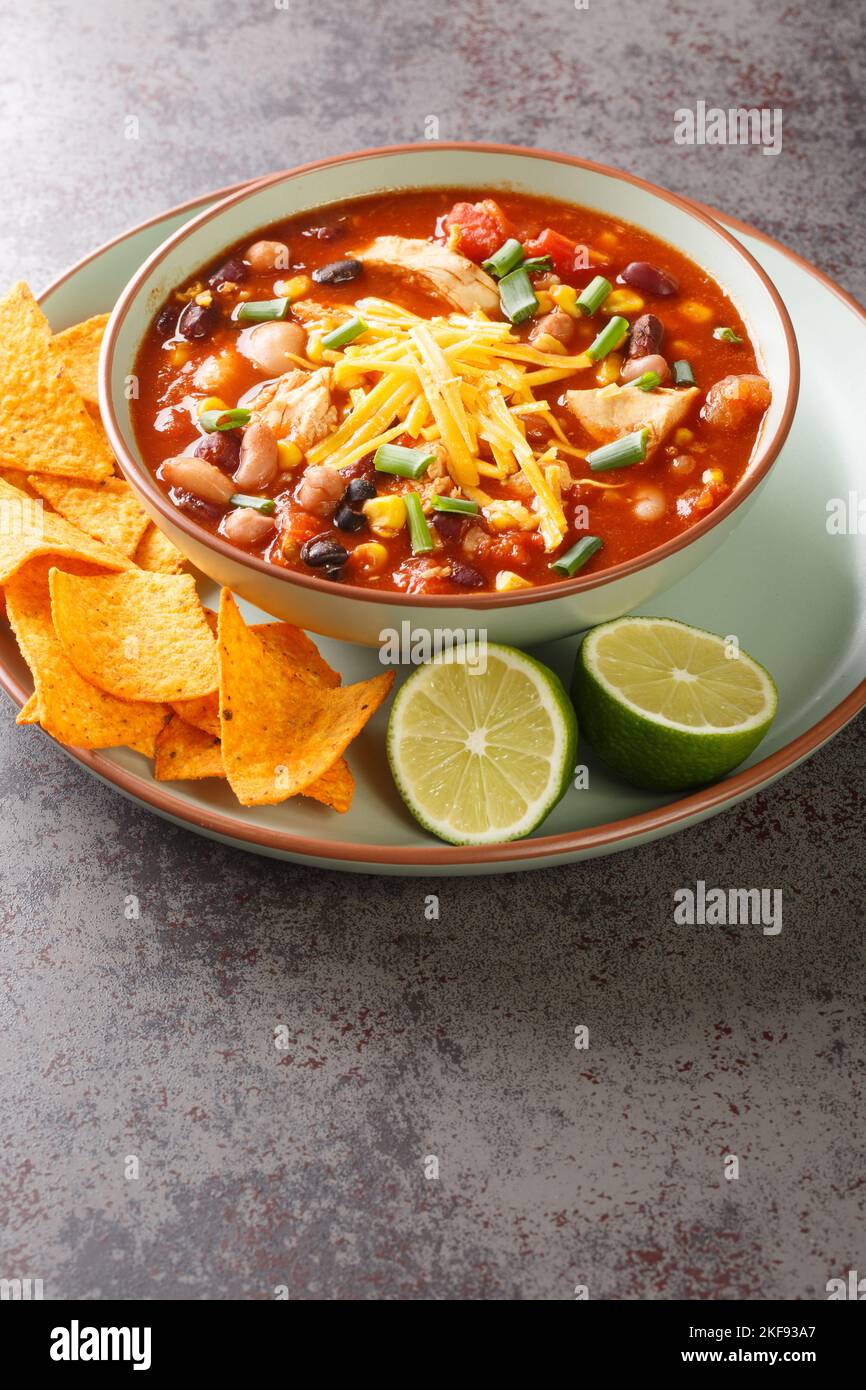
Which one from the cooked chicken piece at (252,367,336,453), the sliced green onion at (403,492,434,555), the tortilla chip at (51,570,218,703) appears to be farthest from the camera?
the cooked chicken piece at (252,367,336,453)

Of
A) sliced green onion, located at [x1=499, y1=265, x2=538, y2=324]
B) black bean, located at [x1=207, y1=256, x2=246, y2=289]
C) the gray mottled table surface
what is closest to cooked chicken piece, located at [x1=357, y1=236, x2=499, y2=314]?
sliced green onion, located at [x1=499, y1=265, x2=538, y2=324]

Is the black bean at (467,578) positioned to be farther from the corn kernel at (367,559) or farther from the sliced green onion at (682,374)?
the sliced green onion at (682,374)

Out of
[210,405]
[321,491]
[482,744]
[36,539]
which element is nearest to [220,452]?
[210,405]

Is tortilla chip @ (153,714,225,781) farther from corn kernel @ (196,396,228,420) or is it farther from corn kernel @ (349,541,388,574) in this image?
corn kernel @ (196,396,228,420)

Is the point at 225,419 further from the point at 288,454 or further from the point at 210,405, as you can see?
the point at 288,454

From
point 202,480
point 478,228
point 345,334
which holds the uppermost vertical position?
point 478,228

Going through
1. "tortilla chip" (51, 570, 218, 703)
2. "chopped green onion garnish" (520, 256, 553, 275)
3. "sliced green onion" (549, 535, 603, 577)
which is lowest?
"tortilla chip" (51, 570, 218, 703)
